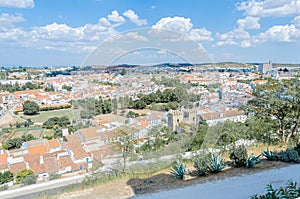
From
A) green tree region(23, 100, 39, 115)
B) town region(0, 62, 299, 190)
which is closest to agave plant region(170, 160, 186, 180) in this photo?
town region(0, 62, 299, 190)

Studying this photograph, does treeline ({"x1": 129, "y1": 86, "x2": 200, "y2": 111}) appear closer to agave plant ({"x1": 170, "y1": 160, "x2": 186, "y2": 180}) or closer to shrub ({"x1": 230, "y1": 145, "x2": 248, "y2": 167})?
agave plant ({"x1": 170, "y1": 160, "x2": 186, "y2": 180})

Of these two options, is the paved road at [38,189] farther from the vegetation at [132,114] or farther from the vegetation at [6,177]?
the vegetation at [6,177]

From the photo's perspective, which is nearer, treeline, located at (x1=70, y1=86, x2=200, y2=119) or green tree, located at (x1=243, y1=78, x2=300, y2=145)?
treeline, located at (x1=70, y1=86, x2=200, y2=119)

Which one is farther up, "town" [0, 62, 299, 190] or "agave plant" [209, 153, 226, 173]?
"town" [0, 62, 299, 190]

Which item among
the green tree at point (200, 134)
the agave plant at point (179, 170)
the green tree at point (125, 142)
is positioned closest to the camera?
the green tree at point (125, 142)

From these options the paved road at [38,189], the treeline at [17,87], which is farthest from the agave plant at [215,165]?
the treeline at [17,87]

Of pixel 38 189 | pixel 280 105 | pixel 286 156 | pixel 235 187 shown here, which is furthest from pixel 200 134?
pixel 280 105
